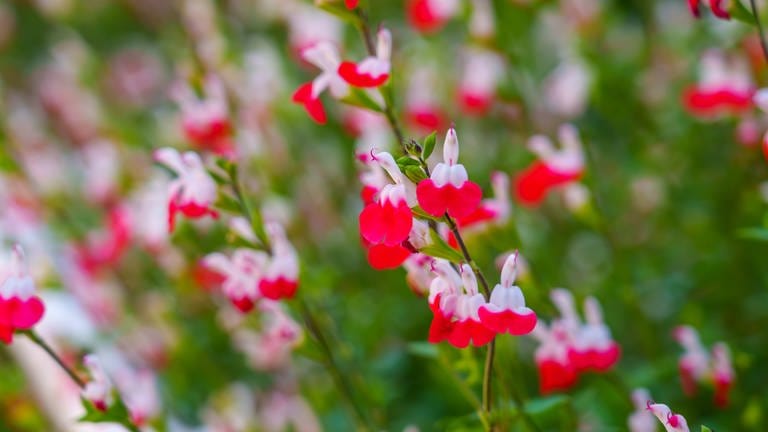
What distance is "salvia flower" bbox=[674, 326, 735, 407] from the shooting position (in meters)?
1.26

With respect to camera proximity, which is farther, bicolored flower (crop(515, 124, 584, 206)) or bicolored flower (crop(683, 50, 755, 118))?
bicolored flower (crop(683, 50, 755, 118))

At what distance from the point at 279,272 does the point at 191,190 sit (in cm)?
15

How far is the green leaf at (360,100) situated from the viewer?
1.08m

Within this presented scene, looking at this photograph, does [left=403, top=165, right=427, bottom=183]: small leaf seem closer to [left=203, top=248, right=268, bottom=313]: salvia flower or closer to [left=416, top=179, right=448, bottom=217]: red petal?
[left=416, top=179, right=448, bottom=217]: red petal

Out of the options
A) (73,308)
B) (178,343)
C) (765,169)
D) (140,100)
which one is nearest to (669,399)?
(765,169)

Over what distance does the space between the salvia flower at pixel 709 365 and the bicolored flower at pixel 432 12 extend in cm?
92

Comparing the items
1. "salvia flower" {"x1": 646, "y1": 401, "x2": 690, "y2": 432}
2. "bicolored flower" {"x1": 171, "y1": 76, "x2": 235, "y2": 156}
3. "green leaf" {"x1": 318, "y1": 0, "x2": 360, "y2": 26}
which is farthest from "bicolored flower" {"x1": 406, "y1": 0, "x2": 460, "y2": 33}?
"salvia flower" {"x1": 646, "y1": 401, "x2": 690, "y2": 432}

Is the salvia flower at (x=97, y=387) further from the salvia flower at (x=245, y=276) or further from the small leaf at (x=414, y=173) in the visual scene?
the small leaf at (x=414, y=173)

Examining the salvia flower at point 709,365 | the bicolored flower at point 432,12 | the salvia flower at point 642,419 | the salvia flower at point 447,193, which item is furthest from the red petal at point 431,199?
the bicolored flower at point 432,12

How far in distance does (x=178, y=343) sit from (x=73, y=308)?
41 cm

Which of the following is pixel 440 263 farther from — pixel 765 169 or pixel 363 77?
pixel 765 169

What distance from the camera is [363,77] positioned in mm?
1007

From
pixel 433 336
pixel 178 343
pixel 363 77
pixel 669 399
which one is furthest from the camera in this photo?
pixel 178 343

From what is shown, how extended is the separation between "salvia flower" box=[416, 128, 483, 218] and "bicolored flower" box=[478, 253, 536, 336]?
0.10 metres
